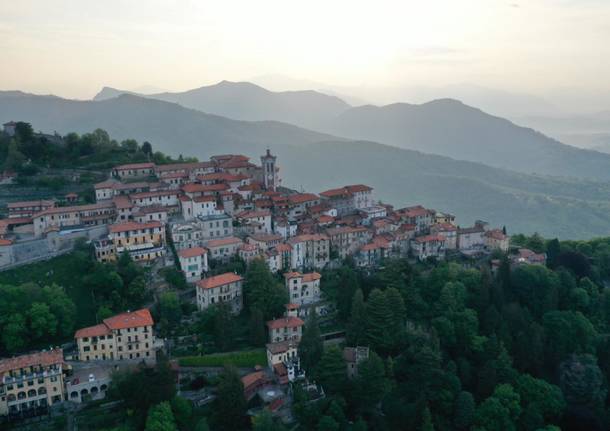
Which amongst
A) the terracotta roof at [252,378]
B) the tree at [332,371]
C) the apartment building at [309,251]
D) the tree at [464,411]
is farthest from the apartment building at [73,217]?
the tree at [464,411]

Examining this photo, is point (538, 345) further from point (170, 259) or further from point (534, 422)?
point (170, 259)

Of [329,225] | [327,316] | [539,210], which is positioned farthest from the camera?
[539,210]

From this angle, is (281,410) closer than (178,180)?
Yes

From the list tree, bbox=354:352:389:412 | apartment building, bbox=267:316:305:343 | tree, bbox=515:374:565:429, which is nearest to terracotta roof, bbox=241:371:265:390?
apartment building, bbox=267:316:305:343

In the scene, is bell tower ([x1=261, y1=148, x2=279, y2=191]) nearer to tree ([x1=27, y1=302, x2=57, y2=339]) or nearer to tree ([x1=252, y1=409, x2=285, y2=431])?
tree ([x1=27, y1=302, x2=57, y2=339])

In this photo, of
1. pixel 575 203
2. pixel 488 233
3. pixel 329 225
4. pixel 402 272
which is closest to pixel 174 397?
pixel 402 272

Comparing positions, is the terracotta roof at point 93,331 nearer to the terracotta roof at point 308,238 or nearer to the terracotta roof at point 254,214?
the terracotta roof at point 308,238

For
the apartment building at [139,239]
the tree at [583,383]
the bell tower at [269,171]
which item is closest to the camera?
the tree at [583,383]
